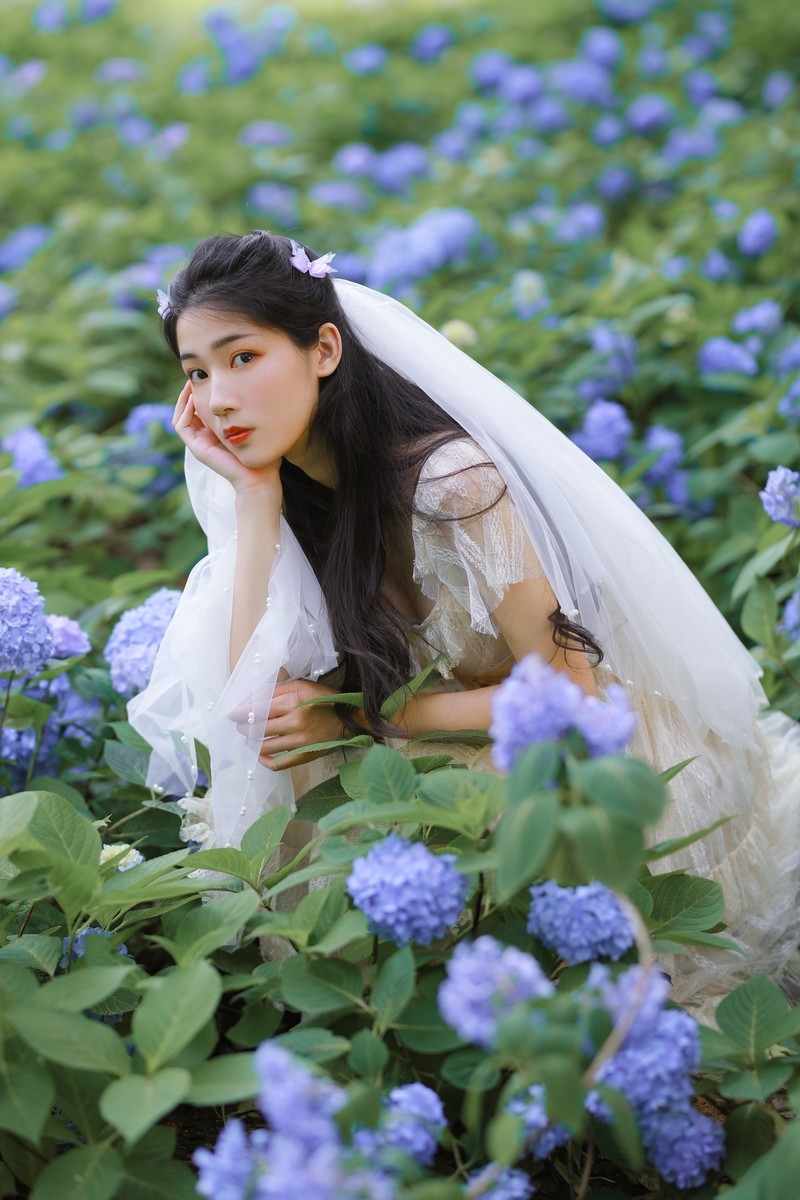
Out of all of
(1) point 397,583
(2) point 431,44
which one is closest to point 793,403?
(1) point 397,583

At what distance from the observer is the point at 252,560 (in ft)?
6.45

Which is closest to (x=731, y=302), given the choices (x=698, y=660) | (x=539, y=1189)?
(x=698, y=660)

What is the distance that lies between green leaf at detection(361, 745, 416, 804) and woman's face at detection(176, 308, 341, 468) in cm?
67

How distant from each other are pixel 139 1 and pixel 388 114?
4.04m

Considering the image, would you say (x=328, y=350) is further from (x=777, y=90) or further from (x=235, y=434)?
(x=777, y=90)

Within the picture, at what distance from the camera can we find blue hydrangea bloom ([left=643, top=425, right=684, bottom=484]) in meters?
3.14

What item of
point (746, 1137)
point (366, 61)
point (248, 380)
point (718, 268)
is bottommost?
point (746, 1137)

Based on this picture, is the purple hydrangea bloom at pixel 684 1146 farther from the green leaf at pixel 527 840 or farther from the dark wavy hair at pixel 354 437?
the dark wavy hair at pixel 354 437

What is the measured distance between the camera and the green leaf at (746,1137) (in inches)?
51.9

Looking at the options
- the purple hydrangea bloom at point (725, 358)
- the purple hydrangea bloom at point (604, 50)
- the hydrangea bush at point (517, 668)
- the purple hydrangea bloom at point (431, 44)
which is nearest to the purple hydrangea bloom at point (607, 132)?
the hydrangea bush at point (517, 668)

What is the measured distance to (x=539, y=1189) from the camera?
5.26 ft

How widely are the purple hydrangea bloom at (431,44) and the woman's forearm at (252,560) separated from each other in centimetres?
604

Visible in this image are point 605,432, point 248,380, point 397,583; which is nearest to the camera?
point 248,380

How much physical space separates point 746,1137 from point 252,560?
1.10 m
